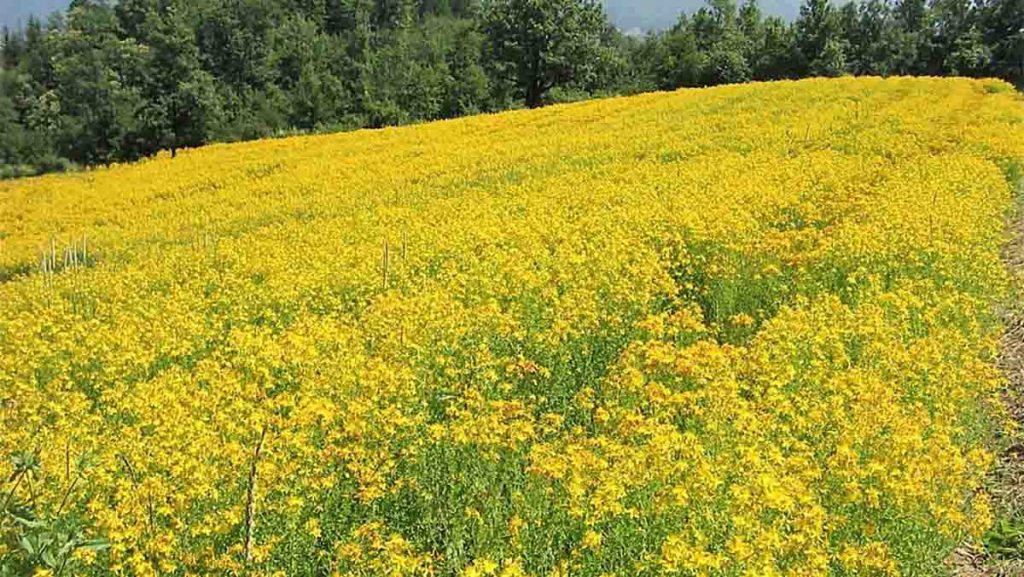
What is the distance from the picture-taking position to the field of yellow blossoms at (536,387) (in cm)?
445

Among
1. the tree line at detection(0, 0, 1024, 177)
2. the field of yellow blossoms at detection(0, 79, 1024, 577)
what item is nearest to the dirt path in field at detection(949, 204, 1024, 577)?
the field of yellow blossoms at detection(0, 79, 1024, 577)

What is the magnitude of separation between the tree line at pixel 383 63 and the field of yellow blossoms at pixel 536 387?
27.5 meters

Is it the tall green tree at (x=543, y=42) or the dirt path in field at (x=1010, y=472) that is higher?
the tall green tree at (x=543, y=42)

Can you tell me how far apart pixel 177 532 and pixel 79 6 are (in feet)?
333

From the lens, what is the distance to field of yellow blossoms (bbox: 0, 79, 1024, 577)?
14.6 feet

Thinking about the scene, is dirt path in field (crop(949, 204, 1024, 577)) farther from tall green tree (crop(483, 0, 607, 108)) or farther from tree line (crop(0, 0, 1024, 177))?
tall green tree (crop(483, 0, 607, 108))

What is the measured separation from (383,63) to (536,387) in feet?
222

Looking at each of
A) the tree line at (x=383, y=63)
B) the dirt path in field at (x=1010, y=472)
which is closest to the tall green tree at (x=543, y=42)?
the tree line at (x=383, y=63)

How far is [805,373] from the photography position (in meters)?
6.41

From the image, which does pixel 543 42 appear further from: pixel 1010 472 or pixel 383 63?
pixel 1010 472

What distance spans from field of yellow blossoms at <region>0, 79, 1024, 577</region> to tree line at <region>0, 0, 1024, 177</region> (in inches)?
1083

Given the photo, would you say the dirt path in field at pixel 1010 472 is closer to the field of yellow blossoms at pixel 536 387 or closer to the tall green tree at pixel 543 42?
the field of yellow blossoms at pixel 536 387

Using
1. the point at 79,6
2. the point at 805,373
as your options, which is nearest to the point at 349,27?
the point at 79,6

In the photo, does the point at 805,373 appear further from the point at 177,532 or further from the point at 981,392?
the point at 177,532
